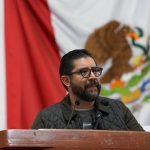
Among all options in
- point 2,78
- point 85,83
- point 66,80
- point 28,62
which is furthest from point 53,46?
point 85,83

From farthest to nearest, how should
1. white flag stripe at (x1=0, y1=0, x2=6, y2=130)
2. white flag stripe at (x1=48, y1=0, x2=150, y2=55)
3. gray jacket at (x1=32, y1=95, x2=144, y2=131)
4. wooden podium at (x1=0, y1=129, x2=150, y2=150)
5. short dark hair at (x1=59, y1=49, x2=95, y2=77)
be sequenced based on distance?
white flag stripe at (x1=48, y1=0, x2=150, y2=55)
white flag stripe at (x1=0, y1=0, x2=6, y2=130)
short dark hair at (x1=59, y1=49, x2=95, y2=77)
gray jacket at (x1=32, y1=95, x2=144, y2=131)
wooden podium at (x1=0, y1=129, x2=150, y2=150)

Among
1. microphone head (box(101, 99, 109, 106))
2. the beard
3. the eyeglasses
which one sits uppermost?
the eyeglasses

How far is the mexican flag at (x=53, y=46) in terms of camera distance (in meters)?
3.25

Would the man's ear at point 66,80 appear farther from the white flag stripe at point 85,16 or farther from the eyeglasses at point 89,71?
the white flag stripe at point 85,16

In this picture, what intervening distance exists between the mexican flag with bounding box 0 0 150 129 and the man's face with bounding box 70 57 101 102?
1112 mm

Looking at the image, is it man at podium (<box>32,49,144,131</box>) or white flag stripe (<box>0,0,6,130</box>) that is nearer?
man at podium (<box>32,49,144,131</box>)

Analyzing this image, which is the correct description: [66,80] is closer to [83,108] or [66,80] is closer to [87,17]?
[83,108]

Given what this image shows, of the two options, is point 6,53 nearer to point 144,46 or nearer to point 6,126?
point 6,126

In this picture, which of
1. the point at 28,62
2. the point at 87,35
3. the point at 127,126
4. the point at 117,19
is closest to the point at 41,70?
the point at 28,62

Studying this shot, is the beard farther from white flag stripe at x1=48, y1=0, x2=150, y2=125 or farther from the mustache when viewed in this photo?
white flag stripe at x1=48, y1=0, x2=150, y2=125

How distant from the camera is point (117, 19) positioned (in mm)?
3398

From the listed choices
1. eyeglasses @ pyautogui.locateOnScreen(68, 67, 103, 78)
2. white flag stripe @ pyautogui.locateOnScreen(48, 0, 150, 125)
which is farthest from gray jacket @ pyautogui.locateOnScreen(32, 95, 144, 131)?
white flag stripe @ pyautogui.locateOnScreen(48, 0, 150, 125)

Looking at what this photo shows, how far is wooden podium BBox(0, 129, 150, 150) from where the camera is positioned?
165cm

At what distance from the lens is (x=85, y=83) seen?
6.97ft
